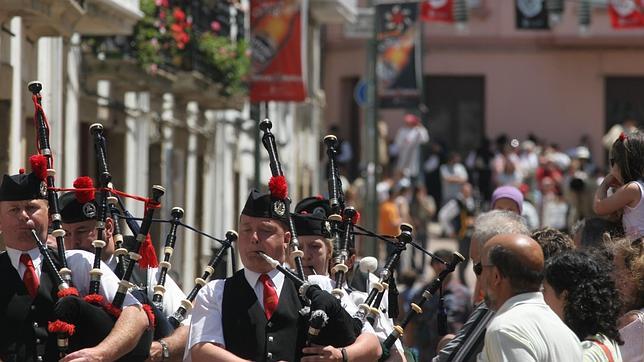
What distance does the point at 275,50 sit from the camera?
2538 cm

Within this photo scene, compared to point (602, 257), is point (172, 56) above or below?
above

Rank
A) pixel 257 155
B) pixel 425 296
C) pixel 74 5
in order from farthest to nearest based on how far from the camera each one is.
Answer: pixel 257 155
pixel 74 5
pixel 425 296

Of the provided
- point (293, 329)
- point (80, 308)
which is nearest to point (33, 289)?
point (80, 308)

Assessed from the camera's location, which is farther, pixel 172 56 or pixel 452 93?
pixel 452 93

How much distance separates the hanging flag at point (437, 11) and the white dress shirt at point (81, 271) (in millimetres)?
29138

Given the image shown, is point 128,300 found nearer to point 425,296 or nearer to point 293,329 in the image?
point 293,329

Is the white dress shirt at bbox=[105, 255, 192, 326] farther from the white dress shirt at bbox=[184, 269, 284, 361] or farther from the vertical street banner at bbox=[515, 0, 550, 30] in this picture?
the vertical street banner at bbox=[515, 0, 550, 30]

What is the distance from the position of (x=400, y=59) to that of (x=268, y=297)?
2412 centimetres

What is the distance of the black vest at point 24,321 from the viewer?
31.8 feet

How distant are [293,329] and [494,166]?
29000mm

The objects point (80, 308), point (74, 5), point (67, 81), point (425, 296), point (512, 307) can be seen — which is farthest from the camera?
point (67, 81)

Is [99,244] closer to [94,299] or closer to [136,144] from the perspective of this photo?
[94,299]

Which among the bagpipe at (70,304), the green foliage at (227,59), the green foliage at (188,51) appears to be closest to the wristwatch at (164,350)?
the bagpipe at (70,304)

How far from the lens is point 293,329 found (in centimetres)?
986
